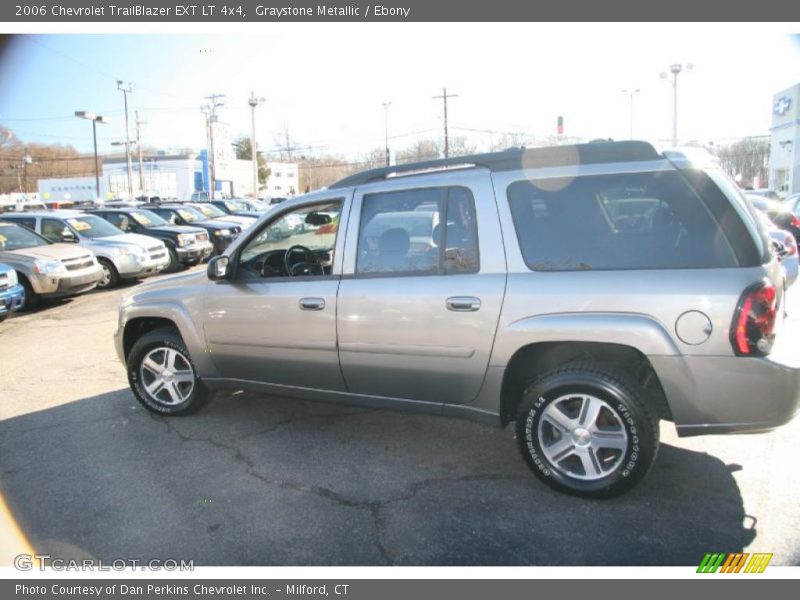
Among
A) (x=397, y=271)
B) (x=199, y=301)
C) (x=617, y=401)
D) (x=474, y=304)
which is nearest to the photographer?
(x=617, y=401)

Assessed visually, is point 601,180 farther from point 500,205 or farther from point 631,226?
point 500,205

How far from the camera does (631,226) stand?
3.21 metres

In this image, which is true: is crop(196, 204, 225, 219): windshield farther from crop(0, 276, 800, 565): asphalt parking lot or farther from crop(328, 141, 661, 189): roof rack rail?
crop(328, 141, 661, 189): roof rack rail

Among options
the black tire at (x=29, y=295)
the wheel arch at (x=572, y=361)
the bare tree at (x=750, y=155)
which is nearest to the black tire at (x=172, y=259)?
the black tire at (x=29, y=295)

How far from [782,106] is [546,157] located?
1635 inches

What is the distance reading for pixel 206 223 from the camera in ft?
60.7

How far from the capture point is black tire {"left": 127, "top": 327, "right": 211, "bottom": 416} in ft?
15.5

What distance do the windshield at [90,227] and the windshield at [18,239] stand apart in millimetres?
1376

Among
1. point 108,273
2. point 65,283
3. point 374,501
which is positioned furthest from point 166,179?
point 374,501

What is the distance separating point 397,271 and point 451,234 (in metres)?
0.43

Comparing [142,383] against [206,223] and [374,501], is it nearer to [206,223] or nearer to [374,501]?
[374,501]

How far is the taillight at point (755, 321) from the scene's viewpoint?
9.16 ft

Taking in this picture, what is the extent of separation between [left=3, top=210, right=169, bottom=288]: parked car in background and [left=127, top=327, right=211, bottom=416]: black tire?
8.03 metres

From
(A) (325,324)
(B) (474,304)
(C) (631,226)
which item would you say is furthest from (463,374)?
(C) (631,226)
